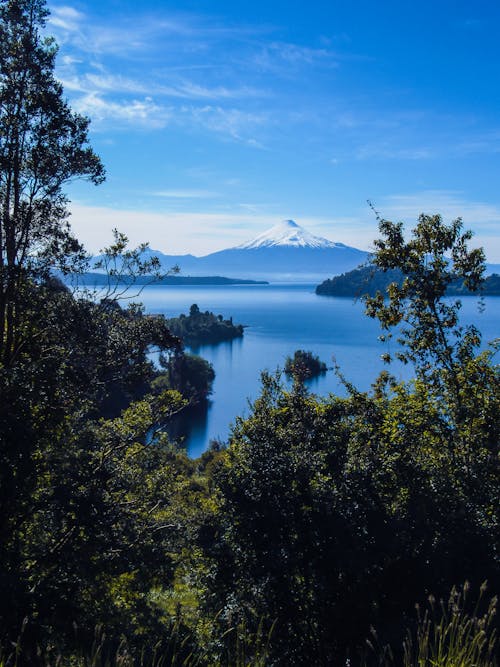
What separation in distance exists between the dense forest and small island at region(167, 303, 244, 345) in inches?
4901

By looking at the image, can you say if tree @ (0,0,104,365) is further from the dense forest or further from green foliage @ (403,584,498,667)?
green foliage @ (403,584,498,667)

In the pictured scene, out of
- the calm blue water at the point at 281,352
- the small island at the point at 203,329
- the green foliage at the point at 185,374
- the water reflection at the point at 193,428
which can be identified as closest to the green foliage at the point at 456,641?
the calm blue water at the point at 281,352

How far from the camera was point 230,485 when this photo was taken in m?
7.57

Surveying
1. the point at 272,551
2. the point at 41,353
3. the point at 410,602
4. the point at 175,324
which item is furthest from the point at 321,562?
the point at 175,324

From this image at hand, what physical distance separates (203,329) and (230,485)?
13181 centimetres

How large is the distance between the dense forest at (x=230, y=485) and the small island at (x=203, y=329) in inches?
4901

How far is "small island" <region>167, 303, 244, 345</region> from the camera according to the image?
138 meters

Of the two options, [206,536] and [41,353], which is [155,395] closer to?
[41,353]

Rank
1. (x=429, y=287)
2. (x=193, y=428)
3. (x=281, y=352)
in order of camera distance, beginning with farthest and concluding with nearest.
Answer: (x=281, y=352), (x=193, y=428), (x=429, y=287)

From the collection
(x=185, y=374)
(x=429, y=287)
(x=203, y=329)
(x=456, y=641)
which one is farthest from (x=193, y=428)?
(x=456, y=641)

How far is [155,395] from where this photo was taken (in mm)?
12766

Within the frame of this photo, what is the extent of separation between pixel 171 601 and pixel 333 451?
8.28 meters

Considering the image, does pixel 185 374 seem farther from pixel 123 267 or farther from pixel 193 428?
pixel 123 267

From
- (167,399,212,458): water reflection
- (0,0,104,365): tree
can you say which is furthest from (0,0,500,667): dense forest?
(167,399,212,458): water reflection
